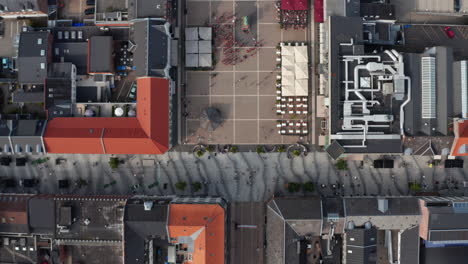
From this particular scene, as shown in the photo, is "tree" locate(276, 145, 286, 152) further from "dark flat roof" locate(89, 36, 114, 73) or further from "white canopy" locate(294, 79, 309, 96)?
"dark flat roof" locate(89, 36, 114, 73)

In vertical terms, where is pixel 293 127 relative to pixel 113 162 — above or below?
above

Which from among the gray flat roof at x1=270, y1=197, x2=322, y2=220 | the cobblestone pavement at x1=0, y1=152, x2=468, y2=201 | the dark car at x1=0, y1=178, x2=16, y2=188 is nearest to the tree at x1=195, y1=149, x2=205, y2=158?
the cobblestone pavement at x1=0, y1=152, x2=468, y2=201

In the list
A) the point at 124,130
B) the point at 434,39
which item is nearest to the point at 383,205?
the point at 434,39

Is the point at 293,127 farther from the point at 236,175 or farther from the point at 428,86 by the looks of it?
the point at 428,86

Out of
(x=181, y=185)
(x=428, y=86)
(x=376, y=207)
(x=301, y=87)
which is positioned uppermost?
(x=301, y=87)

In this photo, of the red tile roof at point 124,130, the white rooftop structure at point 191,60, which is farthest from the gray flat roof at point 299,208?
the white rooftop structure at point 191,60

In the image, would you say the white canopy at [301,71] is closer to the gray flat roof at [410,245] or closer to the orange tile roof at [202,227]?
the orange tile roof at [202,227]

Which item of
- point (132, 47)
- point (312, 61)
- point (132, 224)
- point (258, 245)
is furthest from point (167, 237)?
point (312, 61)
